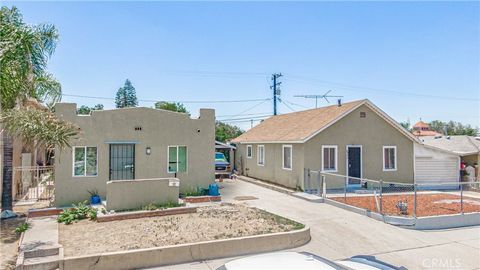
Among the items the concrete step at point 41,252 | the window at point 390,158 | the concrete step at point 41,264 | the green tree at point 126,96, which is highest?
the green tree at point 126,96

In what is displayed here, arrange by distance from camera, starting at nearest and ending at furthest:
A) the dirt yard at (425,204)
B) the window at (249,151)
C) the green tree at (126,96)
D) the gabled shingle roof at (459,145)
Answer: the dirt yard at (425,204) < the gabled shingle roof at (459,145) < the window at (249,151) < the green tree at (126,96)

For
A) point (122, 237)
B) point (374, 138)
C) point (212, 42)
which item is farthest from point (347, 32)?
point (122, 237)

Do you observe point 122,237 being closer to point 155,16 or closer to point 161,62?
point 155,16

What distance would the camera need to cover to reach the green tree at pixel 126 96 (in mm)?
57062

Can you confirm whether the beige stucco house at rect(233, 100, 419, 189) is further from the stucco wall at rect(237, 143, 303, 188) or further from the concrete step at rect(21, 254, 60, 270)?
the concrete step at rect(21, 254, 60, 270)

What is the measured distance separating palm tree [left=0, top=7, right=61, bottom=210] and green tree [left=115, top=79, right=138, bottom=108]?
46.2 meters

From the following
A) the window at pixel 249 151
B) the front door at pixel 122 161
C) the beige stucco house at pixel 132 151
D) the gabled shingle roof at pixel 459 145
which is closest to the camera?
the beige stucco house at pixel 132 151

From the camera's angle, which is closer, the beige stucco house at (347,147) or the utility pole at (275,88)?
the beige stucco house at (347,147)

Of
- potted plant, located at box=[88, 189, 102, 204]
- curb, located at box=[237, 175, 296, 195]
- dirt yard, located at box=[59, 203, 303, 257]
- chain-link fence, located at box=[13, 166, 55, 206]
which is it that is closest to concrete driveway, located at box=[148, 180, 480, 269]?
dirt yard, located at box=[59, 203, 303, 257]

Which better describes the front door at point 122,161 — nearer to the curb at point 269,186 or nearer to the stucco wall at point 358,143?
the curb at point 269,186

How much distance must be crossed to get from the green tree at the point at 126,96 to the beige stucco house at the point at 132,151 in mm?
44700

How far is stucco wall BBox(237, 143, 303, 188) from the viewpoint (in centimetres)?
1734

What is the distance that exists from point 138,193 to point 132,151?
3.23 meters

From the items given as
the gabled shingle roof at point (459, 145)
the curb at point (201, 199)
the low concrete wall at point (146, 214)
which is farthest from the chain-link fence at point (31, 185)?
the gabled shingle roof at point (459, 145)
